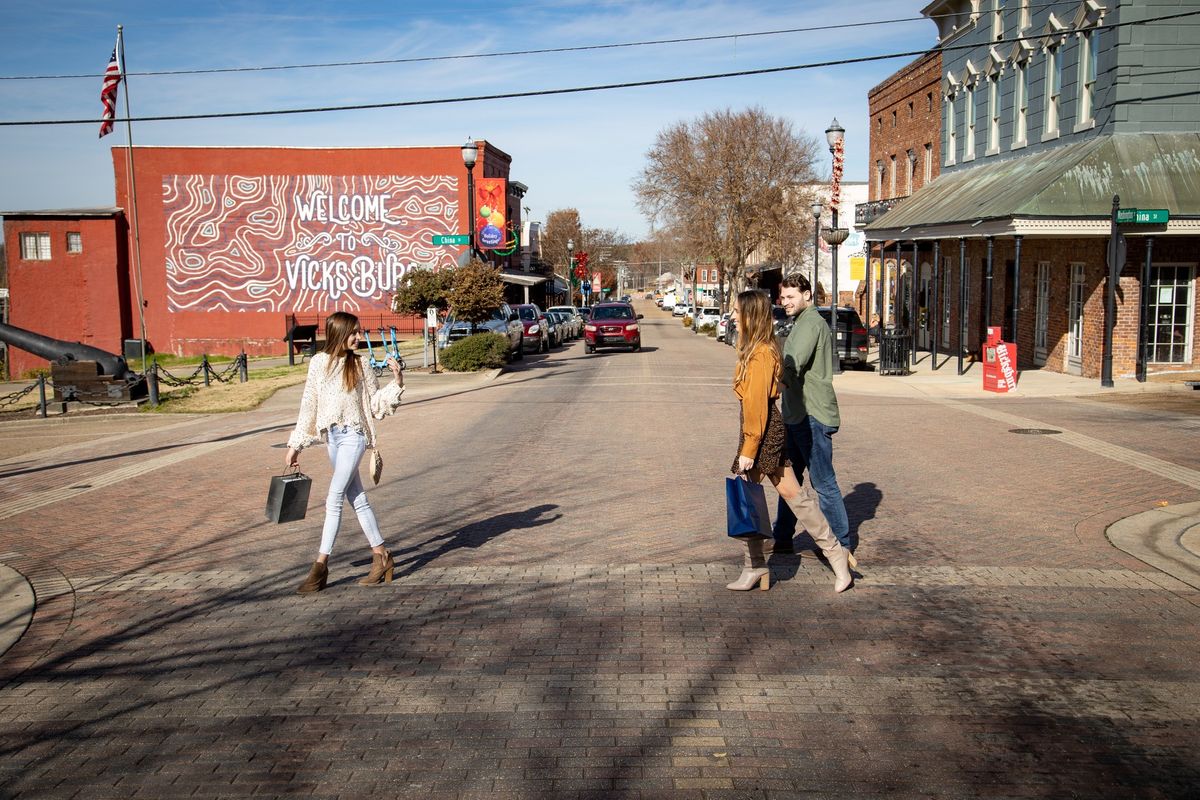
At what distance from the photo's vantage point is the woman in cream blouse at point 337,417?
687cm

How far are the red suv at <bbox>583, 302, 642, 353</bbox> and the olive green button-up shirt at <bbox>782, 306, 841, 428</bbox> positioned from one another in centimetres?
2956

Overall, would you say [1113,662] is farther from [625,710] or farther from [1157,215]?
[1157,215]

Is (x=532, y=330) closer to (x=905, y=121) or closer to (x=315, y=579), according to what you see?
(x=905, y=121)

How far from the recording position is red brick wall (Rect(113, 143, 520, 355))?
1874 inches

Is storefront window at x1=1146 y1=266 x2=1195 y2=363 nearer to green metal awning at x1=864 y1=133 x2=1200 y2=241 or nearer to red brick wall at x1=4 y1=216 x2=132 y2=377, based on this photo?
green metal awning at x1=864 y1=133 x2=1200 y2=241

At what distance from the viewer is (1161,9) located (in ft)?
66.4

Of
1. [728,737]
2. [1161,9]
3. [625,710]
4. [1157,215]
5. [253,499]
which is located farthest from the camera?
[1161,9]

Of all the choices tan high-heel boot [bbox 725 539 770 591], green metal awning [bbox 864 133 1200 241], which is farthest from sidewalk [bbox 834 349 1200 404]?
tan high-heel boot [bbox 725 539 770 591]

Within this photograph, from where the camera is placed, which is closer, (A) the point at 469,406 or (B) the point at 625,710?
(B) the point at 625,710

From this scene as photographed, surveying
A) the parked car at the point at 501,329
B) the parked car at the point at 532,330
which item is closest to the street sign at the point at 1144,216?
the parked car at the point at 501,329

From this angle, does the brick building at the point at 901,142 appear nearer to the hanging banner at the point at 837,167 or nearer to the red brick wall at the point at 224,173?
the hanging banner at the point at 837,167

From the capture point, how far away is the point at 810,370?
7031 millimetres

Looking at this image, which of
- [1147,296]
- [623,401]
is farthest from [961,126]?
[623,401]

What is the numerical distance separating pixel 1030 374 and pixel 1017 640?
18959mm
